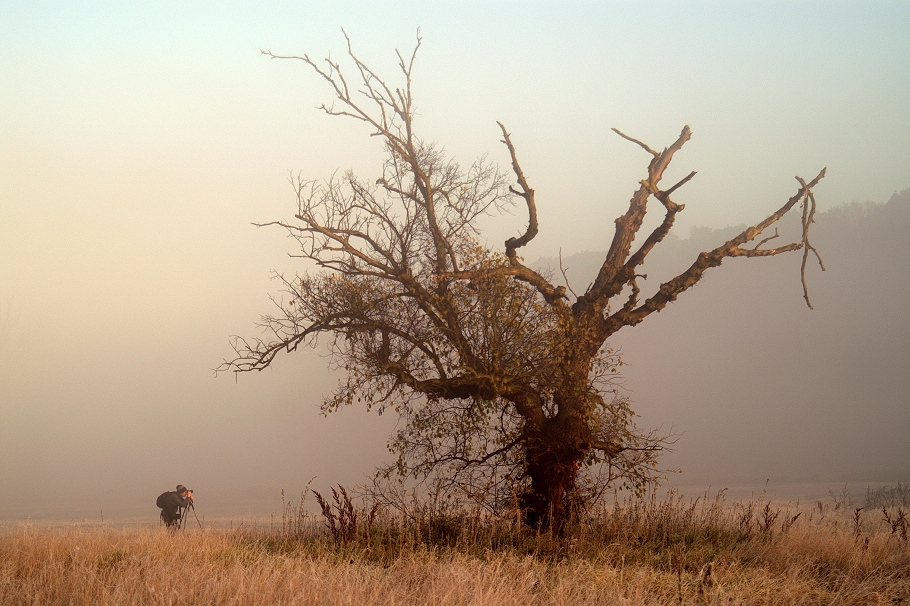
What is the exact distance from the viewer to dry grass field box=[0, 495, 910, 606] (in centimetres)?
831

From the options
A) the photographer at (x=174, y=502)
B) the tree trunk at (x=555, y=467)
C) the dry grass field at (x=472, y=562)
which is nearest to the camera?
the dry grass field at (x=472, y=562)

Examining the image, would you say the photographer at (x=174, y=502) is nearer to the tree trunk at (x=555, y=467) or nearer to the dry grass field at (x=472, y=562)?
the dry grass field at (x=472, y=562)

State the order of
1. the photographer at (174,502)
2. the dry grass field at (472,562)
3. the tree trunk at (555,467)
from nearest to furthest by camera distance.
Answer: the dry grass field at (472,562) < the tree trunk at (555,467) < the photographer at (174,502)

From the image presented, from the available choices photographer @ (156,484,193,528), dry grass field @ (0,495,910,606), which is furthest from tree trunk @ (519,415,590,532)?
photographer @ (156,484,193,528)

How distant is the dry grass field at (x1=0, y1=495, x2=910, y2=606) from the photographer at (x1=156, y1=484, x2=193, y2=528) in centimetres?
257

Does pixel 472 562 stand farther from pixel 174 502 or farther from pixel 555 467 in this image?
pixel 174 502

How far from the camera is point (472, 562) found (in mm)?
9469

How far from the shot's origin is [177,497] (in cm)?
1753

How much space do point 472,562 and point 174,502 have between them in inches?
429

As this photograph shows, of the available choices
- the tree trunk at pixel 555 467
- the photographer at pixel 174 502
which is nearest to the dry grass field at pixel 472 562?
the tree trunk at pixel 555 467

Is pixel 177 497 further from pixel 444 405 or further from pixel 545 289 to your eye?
pixel 545 289

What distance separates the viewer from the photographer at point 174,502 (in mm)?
17391

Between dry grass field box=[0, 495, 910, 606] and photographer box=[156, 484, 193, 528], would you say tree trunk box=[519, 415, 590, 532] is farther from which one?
photographer box=[156, 484, 193, 528]

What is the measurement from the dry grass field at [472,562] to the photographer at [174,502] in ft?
8.43
